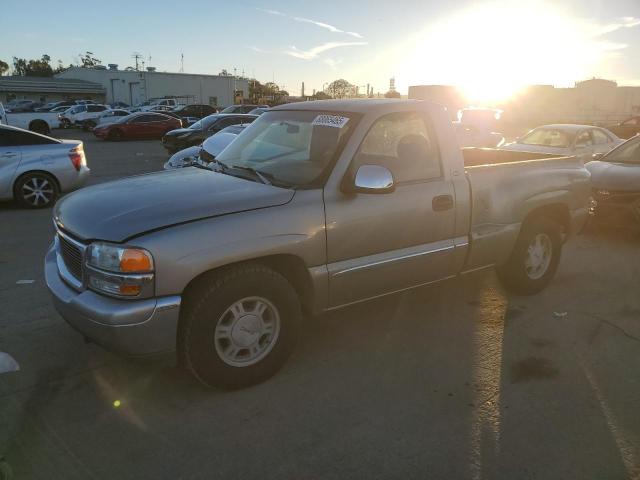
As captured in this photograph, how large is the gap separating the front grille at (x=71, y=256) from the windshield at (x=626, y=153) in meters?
7.83

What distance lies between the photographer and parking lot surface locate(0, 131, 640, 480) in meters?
2.75

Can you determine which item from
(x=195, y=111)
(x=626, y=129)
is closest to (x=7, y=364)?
(x=626, y=129)

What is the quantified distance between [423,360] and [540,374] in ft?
2.66

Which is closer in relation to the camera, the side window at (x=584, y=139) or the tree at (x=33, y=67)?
the side window at (x=584, y=139)

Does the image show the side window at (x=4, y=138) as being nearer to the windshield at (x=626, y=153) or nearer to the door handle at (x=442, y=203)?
the door handle at (x=442, y=203)

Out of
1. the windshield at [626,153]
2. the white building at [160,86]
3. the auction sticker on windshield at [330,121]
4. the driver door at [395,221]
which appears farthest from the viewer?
the white building at [160,86]

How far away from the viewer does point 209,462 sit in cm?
273

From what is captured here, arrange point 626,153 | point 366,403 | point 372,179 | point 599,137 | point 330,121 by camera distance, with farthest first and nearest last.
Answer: point 599,137, point 626,153, point 330,121, point 372,179, point 366,403

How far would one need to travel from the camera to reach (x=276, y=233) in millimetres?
3221

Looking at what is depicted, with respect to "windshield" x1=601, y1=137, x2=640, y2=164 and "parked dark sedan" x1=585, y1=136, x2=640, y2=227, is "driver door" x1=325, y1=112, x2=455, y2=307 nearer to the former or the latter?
"parked dark sedan" x1=585, y1=136, x2=640, y2=227

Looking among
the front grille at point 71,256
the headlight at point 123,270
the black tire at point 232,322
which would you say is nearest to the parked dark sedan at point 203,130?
the front grille at point 71,256

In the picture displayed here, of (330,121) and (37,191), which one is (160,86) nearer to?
(37,191)

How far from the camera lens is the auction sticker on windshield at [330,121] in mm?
3809

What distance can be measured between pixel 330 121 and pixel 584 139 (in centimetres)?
916
